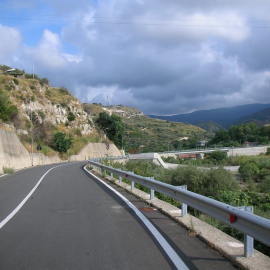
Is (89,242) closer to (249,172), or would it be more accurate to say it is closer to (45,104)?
(249,172)

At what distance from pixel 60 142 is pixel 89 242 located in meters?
81.0

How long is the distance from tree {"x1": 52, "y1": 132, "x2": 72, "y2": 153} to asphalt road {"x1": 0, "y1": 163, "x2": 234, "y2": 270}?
248 ft

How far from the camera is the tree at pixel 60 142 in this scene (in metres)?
87.2

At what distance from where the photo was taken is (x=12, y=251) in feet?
23.4

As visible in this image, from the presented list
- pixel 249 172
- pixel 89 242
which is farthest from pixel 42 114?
pixel 89 242

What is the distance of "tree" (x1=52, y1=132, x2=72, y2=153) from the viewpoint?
286 feet

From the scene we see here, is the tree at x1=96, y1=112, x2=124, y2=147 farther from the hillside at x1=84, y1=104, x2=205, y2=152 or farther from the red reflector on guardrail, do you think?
the red reflector on guardrail

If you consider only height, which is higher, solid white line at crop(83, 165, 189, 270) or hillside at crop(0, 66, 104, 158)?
hillside at crop(0, 66, 104, 158)

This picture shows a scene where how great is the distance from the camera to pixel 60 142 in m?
87.4

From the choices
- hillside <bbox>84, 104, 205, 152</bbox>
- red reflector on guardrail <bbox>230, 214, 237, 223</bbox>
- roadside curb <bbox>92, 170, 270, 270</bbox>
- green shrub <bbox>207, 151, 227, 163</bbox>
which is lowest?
roadside curb <bbox>92, 170, 270, 270</bbox>

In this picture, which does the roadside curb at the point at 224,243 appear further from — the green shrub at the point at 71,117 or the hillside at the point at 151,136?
the hillside at the point at 151,136

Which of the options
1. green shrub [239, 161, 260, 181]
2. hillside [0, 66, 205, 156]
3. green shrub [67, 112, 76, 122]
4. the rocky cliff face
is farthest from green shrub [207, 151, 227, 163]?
green shrub [239, 161, 260, 181]

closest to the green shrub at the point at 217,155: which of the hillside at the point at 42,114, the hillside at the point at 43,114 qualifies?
the hillside at the point at 42,114

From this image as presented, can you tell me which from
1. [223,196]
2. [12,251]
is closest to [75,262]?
[12,251]
